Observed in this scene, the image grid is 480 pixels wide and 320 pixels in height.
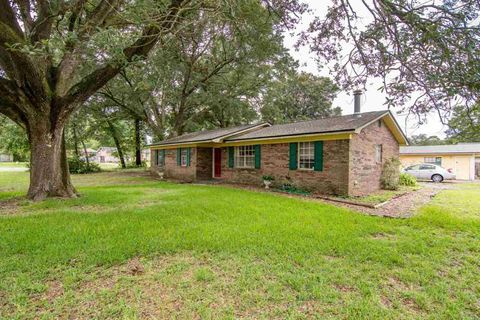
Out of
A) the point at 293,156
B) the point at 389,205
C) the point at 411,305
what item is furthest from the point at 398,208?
the point at 411,305

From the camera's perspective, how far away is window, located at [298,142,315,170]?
10523mm

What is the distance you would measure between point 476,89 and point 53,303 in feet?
20.6

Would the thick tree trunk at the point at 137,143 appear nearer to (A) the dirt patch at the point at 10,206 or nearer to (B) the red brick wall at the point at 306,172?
(B) the red brick wall at the point at 306,172

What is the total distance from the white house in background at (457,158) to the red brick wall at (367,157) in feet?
35.0

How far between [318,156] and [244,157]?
4648 mm

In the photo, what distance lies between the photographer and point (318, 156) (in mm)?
10117

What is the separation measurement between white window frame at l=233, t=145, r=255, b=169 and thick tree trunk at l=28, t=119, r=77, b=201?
8.23m

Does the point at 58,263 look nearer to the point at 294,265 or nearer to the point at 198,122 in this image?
the point at 294,265

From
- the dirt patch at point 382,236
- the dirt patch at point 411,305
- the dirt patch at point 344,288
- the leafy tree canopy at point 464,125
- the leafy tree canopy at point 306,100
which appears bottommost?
the dirt patch at point 411,305

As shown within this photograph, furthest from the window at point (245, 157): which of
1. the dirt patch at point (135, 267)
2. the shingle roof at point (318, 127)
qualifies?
the dirt patch at point (135, 267)

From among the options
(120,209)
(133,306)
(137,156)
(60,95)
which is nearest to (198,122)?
(137,156)

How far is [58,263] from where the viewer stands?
3482 mm

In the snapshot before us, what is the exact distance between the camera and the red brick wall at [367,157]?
9625 millimetres

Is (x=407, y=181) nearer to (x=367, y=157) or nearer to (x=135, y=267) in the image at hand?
(x=367, y=157)
